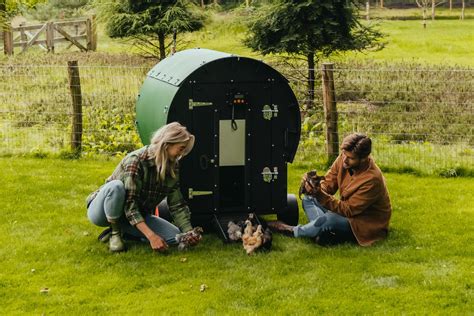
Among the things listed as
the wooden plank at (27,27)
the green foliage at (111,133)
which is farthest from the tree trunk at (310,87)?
the wooden plank at (27,27)

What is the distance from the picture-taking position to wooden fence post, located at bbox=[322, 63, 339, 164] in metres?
10.6

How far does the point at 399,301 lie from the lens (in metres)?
5.95

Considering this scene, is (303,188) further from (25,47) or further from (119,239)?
(25,47)

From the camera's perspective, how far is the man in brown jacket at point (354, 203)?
7.04 meters

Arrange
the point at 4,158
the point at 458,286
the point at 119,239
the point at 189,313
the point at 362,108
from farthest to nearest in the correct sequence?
the point at 362,108, the point at 4,158, the point at 119,239, the point at 458,286, the point at 189,313

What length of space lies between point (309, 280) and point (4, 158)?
6.32 m

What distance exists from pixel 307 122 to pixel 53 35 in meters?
20.1

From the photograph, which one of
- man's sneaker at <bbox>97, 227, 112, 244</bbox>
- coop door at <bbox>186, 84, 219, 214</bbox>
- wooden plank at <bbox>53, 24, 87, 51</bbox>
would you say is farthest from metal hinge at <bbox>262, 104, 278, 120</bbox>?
wooden plank at <bbox>53, 24, 87, 51</bbox>

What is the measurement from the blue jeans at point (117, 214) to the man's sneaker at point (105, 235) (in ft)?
0.63

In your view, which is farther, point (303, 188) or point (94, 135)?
point (94, 135)

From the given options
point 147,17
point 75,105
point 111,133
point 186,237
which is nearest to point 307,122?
point 111,133

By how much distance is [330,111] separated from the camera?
1068 centimetres

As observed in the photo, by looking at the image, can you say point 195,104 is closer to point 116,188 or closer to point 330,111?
point 116,188

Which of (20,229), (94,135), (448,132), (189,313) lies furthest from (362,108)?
(189,313)
